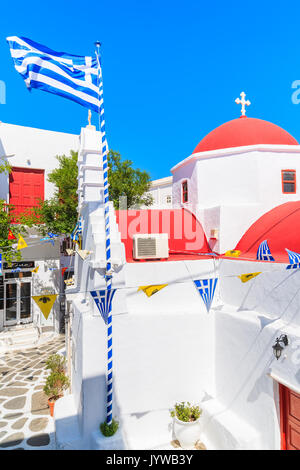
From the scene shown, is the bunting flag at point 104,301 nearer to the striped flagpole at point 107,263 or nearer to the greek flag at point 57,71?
the striped flagpole at point 107,263

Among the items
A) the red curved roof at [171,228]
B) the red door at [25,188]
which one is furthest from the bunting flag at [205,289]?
the red door at [25,188]

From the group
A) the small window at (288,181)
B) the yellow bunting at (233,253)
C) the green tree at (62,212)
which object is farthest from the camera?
the green tree at (62,212)

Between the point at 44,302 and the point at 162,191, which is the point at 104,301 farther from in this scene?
the point at 162,191

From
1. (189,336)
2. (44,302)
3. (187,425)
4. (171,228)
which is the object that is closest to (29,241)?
(171,228)

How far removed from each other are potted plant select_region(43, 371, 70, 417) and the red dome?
10.3 m

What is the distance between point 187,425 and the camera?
22.8 ft

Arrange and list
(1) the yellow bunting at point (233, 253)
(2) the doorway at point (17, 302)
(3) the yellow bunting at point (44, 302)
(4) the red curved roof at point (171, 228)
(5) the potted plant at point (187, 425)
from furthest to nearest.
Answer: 1. (2) the doorway at point (17, 302)
2. (4) the red curved roof at point (171, 228)
3. (1) the yellow bunting at point (233, 253)
4. (5) the potted plant at point (187, 425)
5. (3) the yellow bunting at point (44, 302)

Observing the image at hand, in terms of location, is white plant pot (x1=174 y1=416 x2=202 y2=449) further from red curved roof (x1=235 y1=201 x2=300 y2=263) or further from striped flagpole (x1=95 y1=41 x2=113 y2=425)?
red curved roof (x1=235 y1=201 x2=300 y2=263)

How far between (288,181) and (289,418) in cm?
786

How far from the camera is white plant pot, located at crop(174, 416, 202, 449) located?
6957 mm

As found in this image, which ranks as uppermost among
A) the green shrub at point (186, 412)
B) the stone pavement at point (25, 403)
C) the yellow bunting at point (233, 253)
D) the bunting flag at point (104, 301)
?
the yellow bunting at point (233, 253)

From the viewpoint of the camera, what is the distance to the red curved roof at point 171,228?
940 cm
